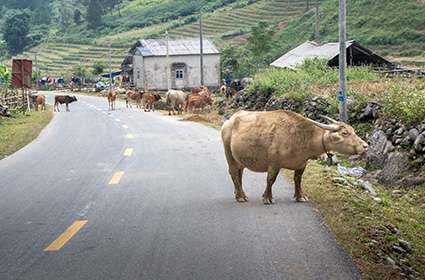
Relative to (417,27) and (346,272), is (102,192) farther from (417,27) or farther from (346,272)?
(417,27)

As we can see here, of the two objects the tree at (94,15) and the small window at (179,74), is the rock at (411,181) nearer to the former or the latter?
the small window at (179,74)

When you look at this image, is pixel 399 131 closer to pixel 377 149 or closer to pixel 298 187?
pixel 377 149

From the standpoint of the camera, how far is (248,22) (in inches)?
3720

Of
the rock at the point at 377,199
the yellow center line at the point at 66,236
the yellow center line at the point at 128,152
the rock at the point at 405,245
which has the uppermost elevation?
the yellow center line at the point at 128,152

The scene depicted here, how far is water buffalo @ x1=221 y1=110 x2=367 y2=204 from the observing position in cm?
1041

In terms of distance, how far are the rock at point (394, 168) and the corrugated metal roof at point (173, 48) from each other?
167 feet

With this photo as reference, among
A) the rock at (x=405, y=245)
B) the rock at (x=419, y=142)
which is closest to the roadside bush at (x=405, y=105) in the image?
the rock at (x=419, y=142)

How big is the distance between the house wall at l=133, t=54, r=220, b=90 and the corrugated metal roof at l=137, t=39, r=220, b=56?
420 mm

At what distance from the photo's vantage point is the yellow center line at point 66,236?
8.43 metres

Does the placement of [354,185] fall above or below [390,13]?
below

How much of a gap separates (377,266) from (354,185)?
5435mm

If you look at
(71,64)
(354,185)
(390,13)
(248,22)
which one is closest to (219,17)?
(248,22)

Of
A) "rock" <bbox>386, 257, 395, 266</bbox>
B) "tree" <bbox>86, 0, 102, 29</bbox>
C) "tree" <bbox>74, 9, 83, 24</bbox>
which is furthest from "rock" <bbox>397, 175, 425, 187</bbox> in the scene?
"tree" <bbox>74, 9, 83, 24</bbox>

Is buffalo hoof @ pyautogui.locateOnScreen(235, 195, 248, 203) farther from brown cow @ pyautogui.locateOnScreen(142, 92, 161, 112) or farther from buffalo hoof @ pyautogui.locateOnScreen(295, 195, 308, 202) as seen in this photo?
brown cow @ pyautogui.locateOnScreen(142, 92, 161, 112)
